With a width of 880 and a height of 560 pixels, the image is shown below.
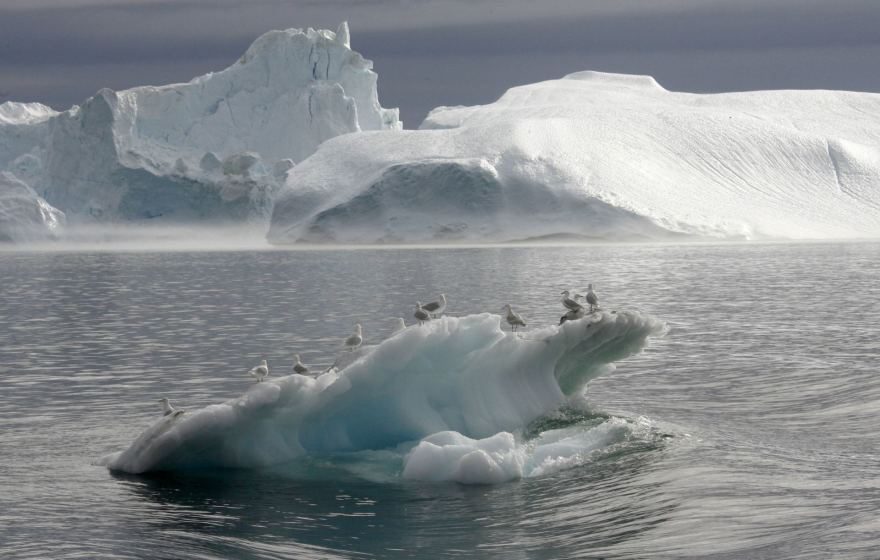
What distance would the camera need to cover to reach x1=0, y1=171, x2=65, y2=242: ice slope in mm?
99875

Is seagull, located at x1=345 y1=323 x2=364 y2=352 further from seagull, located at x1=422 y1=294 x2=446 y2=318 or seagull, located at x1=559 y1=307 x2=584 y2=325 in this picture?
seagull, located at x1=559 y1=307 x2=584 y2=325

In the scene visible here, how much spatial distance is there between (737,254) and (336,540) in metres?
71.9

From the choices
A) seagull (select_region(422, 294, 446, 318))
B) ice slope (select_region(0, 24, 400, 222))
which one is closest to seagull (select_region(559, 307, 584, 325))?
seagull (select_region(422, 294, 446, 318))

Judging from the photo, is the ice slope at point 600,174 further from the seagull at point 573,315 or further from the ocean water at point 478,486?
the seagull at point 573,315

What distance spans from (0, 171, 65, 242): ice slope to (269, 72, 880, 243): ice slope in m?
18.8

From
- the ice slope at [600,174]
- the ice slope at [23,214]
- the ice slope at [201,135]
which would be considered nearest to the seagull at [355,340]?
the ice slope at [600,174]

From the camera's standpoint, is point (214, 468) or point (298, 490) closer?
point (298, 490)

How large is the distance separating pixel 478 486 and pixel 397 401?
6.63ft

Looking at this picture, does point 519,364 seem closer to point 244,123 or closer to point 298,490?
point 298,490

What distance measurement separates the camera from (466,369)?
16750 mm

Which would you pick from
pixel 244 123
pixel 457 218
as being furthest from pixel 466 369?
pixel 244 123

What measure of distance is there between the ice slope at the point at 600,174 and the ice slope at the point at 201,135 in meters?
6.69

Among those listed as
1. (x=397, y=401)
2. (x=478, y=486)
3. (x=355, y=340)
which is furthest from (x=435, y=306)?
(x=478, y=486)

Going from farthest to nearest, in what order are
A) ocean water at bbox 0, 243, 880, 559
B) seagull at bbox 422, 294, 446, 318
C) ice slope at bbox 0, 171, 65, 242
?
ice slope at bbox 0, 171, 65, 242
seagull at bbox 422, 294, 446, 318
ocean water at bbox 0, 243, 880, 559
